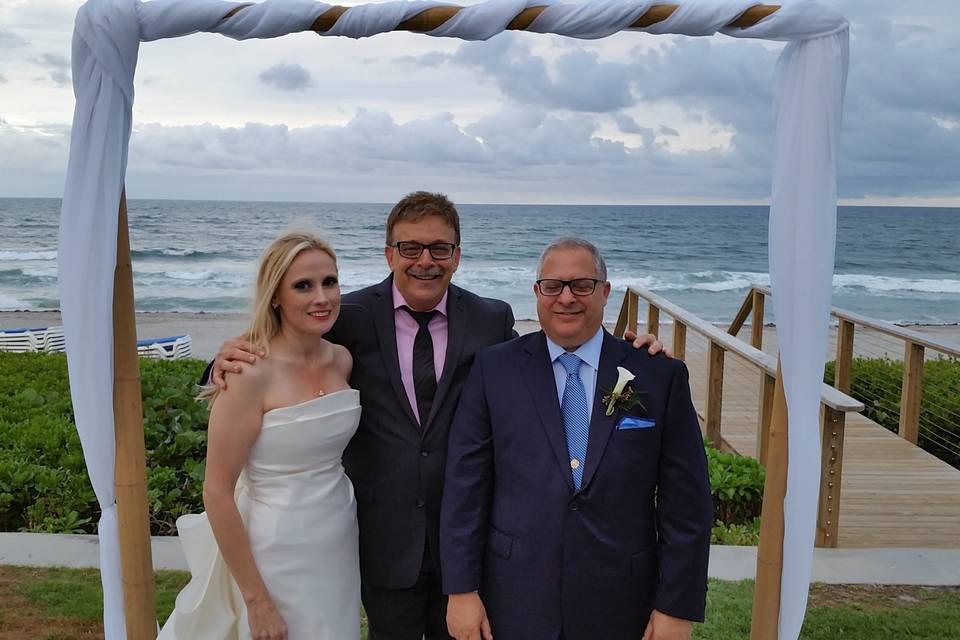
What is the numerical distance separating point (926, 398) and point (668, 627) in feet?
23.0

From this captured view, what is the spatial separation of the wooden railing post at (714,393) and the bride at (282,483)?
15.1ft

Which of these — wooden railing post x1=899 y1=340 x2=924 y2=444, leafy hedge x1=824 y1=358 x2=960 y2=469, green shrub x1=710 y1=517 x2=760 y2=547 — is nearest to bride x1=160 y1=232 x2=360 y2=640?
green shrub x1=710 y1=517 x2=760 y2=547

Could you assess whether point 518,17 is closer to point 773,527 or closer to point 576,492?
point 576,492

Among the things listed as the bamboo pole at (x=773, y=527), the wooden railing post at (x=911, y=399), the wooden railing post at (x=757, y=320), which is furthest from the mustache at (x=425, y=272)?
the wooden railing post at (x=757, y=320)

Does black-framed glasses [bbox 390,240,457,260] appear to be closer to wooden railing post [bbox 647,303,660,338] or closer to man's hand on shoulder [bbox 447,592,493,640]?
man's hand on shoulder [bbox 447,592,493,640]

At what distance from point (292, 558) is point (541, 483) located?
0.84 m

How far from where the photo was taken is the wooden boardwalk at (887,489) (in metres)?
5.31

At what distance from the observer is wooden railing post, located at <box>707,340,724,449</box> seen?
6.77 m

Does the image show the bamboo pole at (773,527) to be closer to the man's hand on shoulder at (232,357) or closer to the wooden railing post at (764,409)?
the man's hand on shoulder at (232,357)

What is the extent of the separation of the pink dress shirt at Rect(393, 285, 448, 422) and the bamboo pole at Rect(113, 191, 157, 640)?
0.85 meters

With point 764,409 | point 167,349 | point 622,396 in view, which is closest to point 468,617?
point 622,396

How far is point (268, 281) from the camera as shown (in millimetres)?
2639

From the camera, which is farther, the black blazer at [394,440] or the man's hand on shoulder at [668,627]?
the black blazer at [394,440]

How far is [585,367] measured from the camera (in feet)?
8.43
